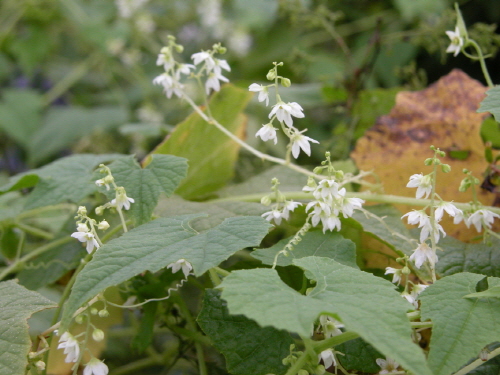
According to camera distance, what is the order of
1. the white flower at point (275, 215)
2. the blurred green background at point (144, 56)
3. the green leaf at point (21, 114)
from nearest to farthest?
the white flower at point (275, 215)
the blurred green background at point (144, 56)
the green leaf at point (21, 114)

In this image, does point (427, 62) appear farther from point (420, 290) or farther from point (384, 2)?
point (420, 290)

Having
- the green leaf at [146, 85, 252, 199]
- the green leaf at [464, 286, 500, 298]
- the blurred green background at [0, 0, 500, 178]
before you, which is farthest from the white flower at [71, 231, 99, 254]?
the blurred green background at [0, 0, 500, 178]

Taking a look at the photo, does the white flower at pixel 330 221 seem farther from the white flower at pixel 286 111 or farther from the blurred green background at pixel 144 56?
the blurred green background at pixel 144 56

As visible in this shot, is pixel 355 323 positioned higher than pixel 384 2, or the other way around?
pixel 384 2

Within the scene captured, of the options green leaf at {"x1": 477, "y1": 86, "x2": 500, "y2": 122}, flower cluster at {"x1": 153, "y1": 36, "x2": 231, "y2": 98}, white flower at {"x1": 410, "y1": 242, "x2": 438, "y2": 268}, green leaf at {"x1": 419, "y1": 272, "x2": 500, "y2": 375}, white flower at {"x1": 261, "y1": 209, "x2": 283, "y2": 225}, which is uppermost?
flower cluster at {"x1": 153, "y1": 36, "x2": 231, "y2": 98}

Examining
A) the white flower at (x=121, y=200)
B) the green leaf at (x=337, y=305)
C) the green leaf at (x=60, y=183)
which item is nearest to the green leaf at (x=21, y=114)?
the green leaf at (x=60, y=183)

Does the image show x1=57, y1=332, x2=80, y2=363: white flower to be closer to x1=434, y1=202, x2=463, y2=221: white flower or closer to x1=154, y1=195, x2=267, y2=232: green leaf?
x1=154, y1=195, x2=267, y2=232: green leaf

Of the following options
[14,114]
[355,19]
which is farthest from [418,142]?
[14,114]
